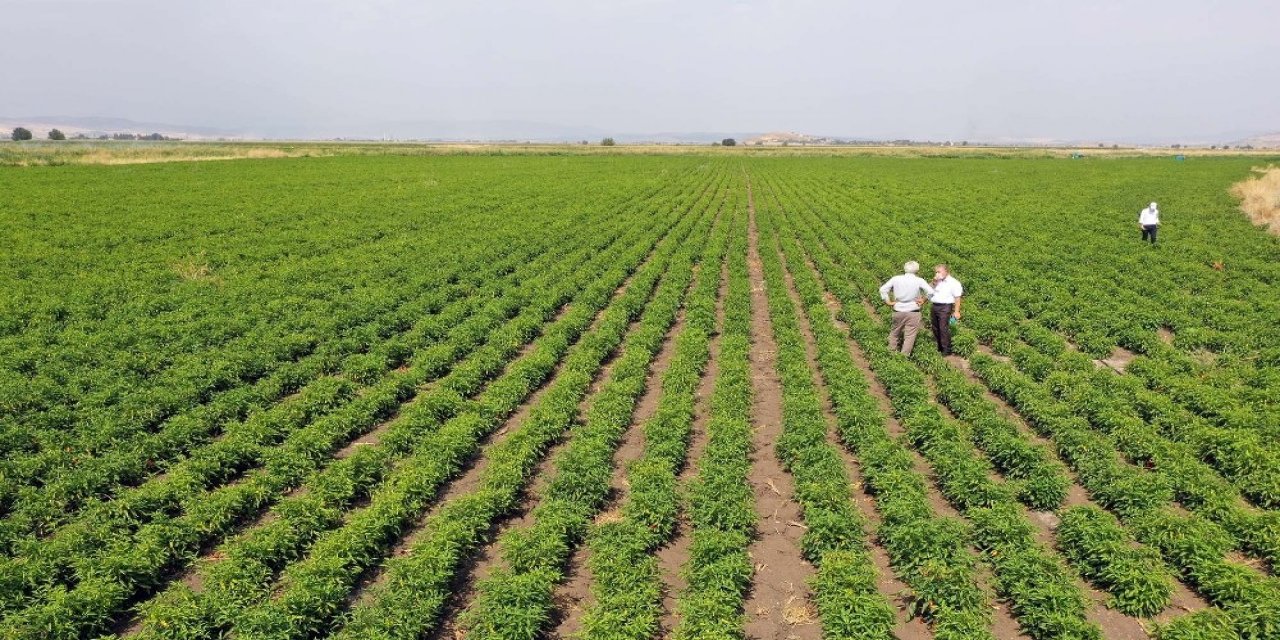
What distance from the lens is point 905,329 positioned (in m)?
14.6

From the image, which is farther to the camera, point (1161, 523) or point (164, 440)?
point (164, 440)

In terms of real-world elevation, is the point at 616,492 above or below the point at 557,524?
below

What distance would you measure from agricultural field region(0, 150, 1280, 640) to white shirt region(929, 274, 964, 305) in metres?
1.21

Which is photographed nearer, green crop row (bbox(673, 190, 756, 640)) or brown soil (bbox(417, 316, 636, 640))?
green crop row (bbox(673, 190, 756, 640))

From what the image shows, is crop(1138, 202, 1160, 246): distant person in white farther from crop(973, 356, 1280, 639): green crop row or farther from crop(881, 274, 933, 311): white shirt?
crop(973, 356, 1280, 639): green crop row

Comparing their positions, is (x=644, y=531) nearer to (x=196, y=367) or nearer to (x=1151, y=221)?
(x=196, y=367)

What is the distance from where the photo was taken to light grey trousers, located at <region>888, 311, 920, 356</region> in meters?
14.3

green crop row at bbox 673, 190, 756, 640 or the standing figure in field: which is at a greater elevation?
the standing figure in field

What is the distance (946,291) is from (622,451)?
8.51 metres

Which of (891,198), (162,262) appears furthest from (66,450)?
(891,198)

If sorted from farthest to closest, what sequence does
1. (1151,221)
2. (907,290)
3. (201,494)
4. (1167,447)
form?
(1151,221) → (907,290) → (1167,447) → (201,494)

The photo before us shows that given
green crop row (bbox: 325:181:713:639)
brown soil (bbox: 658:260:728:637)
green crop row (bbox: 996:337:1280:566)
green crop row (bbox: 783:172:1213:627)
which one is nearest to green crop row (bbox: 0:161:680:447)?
green crop row (bbox: 325:181:713:639)

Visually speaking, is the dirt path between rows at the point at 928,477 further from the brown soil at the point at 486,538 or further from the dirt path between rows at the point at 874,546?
the brown soil at the point at 486,538

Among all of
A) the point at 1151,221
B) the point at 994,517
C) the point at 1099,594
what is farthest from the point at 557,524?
the point at 1151,221
